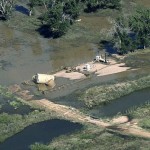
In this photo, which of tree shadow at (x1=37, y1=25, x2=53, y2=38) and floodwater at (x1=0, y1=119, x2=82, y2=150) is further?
tree shadow at (x1=37, y1=25, x2=53, y2=38)

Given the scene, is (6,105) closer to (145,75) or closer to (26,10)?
(145,75)

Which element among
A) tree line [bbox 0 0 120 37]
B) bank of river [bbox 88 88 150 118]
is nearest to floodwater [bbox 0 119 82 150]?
bank of river [bbox 88 88 150 118]

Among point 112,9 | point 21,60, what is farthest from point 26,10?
point 21,60

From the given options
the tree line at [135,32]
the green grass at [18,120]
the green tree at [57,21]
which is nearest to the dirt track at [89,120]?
the green grass at [18,120]

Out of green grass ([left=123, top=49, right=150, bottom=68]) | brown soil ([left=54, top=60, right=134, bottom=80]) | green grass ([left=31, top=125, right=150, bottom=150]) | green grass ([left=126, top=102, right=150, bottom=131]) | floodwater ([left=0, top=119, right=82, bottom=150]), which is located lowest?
floodwater ([left=0, top=119, right=82, bottom=150])

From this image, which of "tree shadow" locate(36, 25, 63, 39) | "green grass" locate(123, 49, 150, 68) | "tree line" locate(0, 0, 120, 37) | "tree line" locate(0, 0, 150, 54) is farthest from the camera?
"tree shadow" locate(36, 25, 63, 39)

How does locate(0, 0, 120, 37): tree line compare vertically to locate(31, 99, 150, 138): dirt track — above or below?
above

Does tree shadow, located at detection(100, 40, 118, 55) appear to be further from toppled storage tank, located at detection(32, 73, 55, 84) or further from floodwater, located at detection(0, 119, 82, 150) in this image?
floodwater, located at detection(0, 119, 82, 150)

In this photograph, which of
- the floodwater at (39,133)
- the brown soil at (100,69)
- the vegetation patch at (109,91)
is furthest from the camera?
the brown soil at (100,69)

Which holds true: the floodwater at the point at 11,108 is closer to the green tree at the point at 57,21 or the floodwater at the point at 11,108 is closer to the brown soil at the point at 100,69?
the brown soil at the point at 100,69
